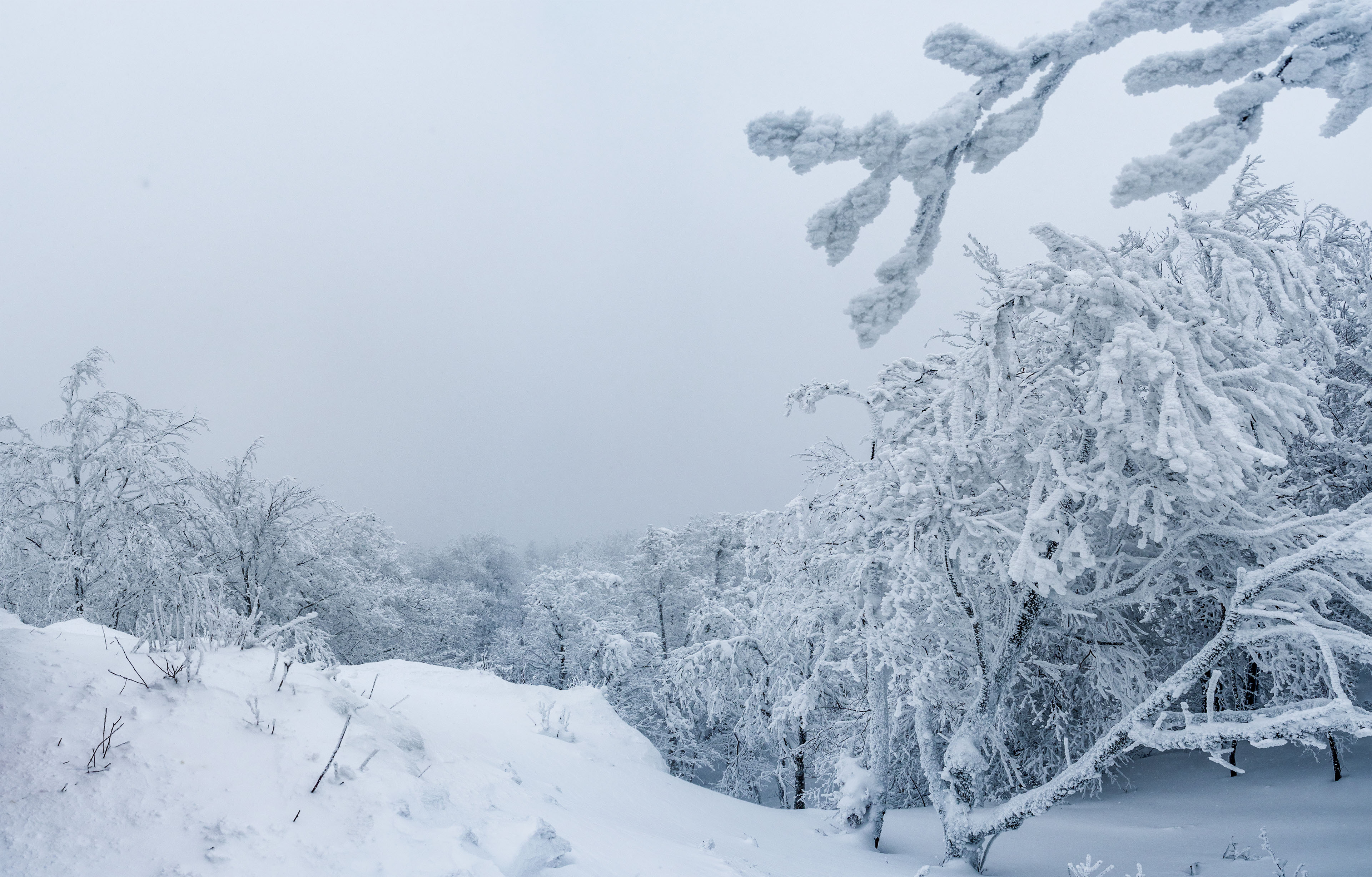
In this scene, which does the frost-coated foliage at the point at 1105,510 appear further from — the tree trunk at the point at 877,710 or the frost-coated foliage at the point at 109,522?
the frost-coated foliage at the point at 109,522

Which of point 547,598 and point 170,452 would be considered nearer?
point 170,452

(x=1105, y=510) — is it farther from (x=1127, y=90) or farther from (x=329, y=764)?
(x=329, y=764)

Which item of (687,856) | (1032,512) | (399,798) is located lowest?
(687,856)

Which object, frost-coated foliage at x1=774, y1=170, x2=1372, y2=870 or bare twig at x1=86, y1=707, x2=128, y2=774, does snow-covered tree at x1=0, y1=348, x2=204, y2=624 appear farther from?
frost-coated foliage at x1=774, y1=170, x2=1372, y2=870

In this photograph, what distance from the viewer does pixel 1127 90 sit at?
1.63 m

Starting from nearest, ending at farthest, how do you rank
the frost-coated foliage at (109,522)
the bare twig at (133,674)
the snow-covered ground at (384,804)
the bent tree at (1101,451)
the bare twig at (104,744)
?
the bent tree at (1101,451) → the snow-covered ground at (384,804) → the bare twig at (104,744) → the bare twig at (133,674) → the frost-coated foliage at (109,522)

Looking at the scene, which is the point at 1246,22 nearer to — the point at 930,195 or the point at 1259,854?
the point at 930,195

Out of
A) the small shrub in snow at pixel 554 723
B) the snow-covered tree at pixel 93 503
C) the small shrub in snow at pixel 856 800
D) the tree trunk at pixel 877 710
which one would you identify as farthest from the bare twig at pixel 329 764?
the snow-covered tree at pixel 93 503

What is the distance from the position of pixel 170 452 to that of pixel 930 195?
14541 millimetres

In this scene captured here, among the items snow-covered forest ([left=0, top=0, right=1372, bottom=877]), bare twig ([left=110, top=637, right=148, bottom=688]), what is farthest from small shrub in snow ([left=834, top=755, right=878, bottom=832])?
bare twig ([left=110, top=637, right=148, bottom=688])

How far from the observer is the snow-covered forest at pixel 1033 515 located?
1.74 meters

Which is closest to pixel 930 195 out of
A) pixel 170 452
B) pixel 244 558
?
pixel 170 452

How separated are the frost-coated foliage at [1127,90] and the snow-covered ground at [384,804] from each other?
3591 mm

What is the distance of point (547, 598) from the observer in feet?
62.8
